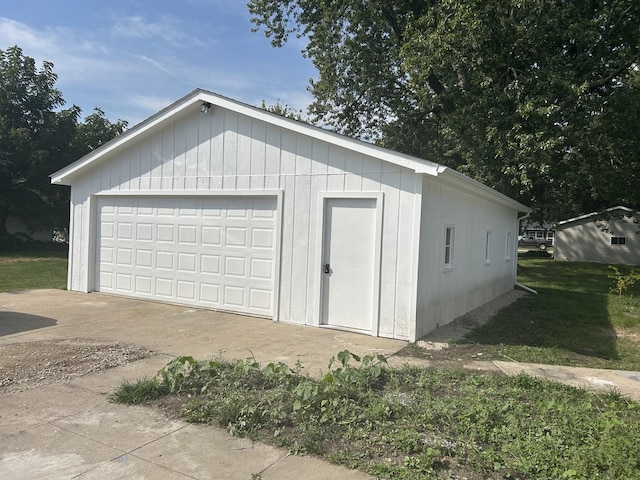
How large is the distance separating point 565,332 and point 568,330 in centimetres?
30

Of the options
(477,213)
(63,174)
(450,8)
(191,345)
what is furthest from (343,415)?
(450,8)

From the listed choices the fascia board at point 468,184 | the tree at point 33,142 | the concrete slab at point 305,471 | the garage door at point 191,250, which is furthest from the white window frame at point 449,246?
the tree at point 33,142

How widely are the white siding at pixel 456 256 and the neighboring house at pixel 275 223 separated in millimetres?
42

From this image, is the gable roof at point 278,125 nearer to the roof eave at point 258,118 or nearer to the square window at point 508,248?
the roof eave at point 258,118

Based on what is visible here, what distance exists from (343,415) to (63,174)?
10.2 metres

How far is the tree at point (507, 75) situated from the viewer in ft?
43.2

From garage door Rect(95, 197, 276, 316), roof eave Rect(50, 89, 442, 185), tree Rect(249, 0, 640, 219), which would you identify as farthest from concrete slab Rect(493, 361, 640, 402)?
tree Rect(249, 0, 640, 219)

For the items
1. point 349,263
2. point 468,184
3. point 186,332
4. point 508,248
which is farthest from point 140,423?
point 508,248

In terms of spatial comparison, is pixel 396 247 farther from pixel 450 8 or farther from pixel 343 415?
pixel 450 8

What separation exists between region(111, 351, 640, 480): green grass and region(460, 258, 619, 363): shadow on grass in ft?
8.16

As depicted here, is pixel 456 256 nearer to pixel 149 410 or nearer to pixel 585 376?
pixel 585 376

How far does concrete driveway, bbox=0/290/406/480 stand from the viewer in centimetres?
316

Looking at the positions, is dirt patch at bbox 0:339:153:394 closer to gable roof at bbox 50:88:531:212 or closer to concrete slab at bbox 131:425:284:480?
concrete slab at bbox 131:425:284:480

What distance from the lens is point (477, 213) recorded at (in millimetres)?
10664
